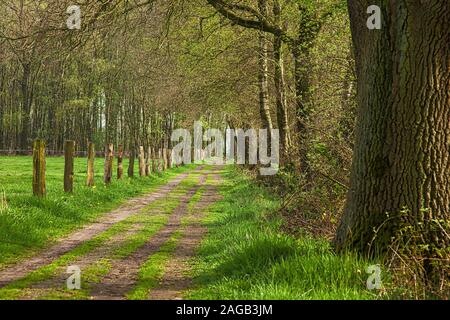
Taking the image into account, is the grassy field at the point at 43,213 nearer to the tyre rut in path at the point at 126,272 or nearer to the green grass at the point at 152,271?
the tyre rut in path at the point at 126,272

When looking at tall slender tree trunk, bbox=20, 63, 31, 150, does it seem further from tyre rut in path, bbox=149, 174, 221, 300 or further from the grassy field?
tyre rut in path, bbox=149, 174, 221, 300

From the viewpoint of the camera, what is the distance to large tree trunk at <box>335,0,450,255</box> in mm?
6461

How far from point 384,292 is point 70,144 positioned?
526 inches

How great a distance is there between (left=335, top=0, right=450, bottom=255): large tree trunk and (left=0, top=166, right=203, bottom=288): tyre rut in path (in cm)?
492

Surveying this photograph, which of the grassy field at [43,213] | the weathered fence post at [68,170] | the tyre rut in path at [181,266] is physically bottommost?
the tyre rut in path at [181,266]

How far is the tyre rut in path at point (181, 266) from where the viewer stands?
686 cm

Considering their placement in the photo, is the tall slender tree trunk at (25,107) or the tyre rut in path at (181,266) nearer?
the tyre rut in path at (181,266)

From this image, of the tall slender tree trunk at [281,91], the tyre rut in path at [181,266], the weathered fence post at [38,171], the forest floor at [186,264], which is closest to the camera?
the forest floor at [186,264]

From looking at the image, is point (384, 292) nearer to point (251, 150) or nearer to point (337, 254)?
point (337, 254)

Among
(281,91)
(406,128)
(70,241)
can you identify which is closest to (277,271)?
(406,128)

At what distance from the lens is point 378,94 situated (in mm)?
6809

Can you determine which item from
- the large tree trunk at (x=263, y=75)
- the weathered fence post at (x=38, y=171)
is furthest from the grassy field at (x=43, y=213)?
the large tree trunk at (x=263, y=75)

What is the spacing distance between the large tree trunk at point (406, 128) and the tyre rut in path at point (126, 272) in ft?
10.1

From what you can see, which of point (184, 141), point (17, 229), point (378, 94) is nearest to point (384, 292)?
point (378, 94)
